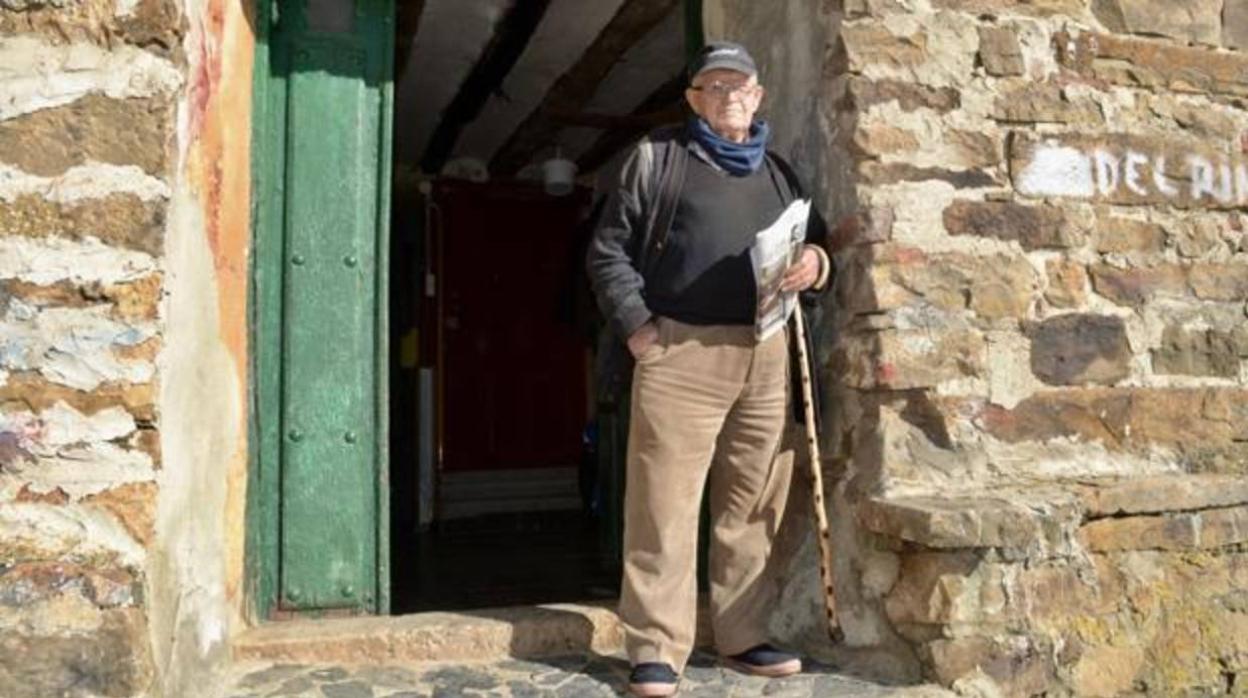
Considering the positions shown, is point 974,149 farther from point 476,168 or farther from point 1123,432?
point 476,168

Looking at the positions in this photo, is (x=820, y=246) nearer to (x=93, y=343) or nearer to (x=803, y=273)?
(x=803, y=273)

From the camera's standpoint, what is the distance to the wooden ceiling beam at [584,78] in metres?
3.96

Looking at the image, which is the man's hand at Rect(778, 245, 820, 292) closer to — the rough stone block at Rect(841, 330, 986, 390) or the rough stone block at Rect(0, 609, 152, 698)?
the rough stone block at Rect(841, 330, 986, 390)

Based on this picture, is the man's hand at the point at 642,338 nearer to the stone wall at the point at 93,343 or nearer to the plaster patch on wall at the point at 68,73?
the stone wall at the point at 93,343

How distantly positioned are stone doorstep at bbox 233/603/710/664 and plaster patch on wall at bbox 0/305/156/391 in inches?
34.6

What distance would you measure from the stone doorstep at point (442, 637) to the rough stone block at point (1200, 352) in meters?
1.52

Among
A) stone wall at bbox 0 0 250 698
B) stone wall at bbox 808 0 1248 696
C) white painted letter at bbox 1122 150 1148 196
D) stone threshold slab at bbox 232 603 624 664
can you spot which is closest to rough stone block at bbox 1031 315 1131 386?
stone wall at bbox 808 0 1248 696

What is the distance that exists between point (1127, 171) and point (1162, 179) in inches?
4.9

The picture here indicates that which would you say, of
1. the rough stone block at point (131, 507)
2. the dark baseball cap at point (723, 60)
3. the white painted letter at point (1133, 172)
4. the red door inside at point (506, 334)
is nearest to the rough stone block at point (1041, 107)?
the white painted letter at point (1133, 172)

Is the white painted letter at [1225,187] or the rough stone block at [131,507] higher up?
the white painted letter at [1225,187]

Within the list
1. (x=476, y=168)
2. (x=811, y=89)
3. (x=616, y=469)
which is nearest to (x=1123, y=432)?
(x=811, y=89)

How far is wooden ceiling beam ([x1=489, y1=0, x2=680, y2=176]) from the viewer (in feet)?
13.0

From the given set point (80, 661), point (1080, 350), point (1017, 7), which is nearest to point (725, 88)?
point (1017, 7)

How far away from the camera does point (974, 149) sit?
2721mm
